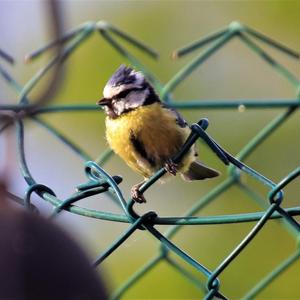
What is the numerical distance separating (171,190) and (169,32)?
1.06 metres

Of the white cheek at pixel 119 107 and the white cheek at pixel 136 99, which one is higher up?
the white cheek at pixel 136 99

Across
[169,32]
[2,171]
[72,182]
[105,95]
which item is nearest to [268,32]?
[169,32]

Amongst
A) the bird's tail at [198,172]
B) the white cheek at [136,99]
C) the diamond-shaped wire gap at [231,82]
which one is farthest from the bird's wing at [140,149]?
the diamond-shaped wire gap at [231,82]

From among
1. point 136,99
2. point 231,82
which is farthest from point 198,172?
point 231,82

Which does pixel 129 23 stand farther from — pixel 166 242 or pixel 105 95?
pixel 166 242

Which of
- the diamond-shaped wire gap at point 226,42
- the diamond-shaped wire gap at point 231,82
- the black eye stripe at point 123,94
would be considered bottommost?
the black eye stripe at point 123,94

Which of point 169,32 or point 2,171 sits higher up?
point 169,32

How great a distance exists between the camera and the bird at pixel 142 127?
2199 mm

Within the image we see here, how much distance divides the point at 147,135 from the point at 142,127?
0.03m

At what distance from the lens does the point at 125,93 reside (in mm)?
2326

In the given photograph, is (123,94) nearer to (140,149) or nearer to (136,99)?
(136,99)

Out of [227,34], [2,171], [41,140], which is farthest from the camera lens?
[41,140]

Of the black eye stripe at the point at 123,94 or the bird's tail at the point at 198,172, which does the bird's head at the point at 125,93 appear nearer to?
the black eye stripe at the point at 123,94

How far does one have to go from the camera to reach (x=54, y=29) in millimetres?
1167
